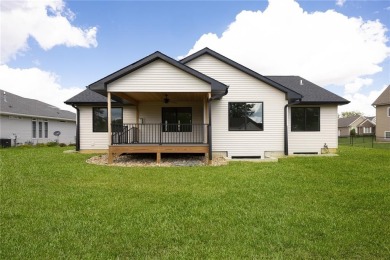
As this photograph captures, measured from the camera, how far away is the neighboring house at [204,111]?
10.9 m

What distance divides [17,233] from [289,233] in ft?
12.7

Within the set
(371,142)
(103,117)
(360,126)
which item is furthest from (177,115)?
(360,126)

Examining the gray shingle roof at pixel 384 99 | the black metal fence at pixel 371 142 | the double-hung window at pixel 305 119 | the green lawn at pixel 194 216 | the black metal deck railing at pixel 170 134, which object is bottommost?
the green lawn at pixel 194 216

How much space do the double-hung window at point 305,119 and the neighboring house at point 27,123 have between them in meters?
19.2

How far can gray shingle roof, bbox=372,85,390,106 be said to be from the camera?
33.4 metres

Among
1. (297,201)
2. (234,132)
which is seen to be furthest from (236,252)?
(234,132)

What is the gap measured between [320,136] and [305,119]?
124 centimetres

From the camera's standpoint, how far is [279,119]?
1377cm

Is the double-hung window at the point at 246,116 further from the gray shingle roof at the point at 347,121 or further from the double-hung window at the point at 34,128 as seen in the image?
the gray shingle roof at the point at 347,121

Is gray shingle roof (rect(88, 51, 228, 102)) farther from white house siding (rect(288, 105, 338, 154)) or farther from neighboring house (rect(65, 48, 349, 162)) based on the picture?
white house siding (rect(288, 105, 338, 154))

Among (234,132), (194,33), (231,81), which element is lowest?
(234,132)

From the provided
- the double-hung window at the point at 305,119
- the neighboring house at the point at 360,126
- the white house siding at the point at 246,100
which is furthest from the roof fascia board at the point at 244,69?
the neighboring house at the point at 360,126

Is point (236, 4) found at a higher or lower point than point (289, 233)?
higher

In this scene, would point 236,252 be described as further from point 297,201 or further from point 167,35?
point 167,35
